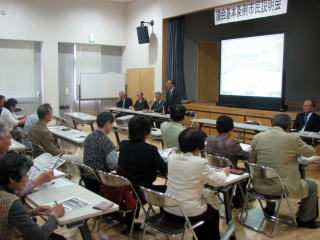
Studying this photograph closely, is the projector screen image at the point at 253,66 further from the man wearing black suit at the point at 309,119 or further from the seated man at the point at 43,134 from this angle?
the seated man at the point at 43,134

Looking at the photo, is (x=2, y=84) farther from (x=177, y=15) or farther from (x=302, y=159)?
(x=302, y=159)

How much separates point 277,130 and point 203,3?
560 centimetres

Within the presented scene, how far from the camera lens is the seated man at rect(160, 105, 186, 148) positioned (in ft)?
12.8

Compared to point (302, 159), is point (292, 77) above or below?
above

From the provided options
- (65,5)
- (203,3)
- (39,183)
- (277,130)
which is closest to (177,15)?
(203,3)

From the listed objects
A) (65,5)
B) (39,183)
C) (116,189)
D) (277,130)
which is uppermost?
(65,5)

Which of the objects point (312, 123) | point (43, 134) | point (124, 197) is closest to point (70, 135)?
point (43, 134)

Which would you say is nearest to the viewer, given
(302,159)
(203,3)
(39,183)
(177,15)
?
(39,183)

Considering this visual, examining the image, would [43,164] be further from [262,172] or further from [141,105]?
[141,105]

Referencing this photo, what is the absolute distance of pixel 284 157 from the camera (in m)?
3.14

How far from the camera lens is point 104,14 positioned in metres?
10.7

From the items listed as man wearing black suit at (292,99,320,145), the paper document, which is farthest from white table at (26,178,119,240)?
man wearing black suit at (292,99,320,145)

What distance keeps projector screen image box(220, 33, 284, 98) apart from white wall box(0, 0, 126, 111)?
4.17 meters

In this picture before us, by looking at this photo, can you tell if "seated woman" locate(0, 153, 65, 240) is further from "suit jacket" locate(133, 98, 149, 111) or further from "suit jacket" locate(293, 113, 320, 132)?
"suit jacket" locate(133, 98, 149, 111)
